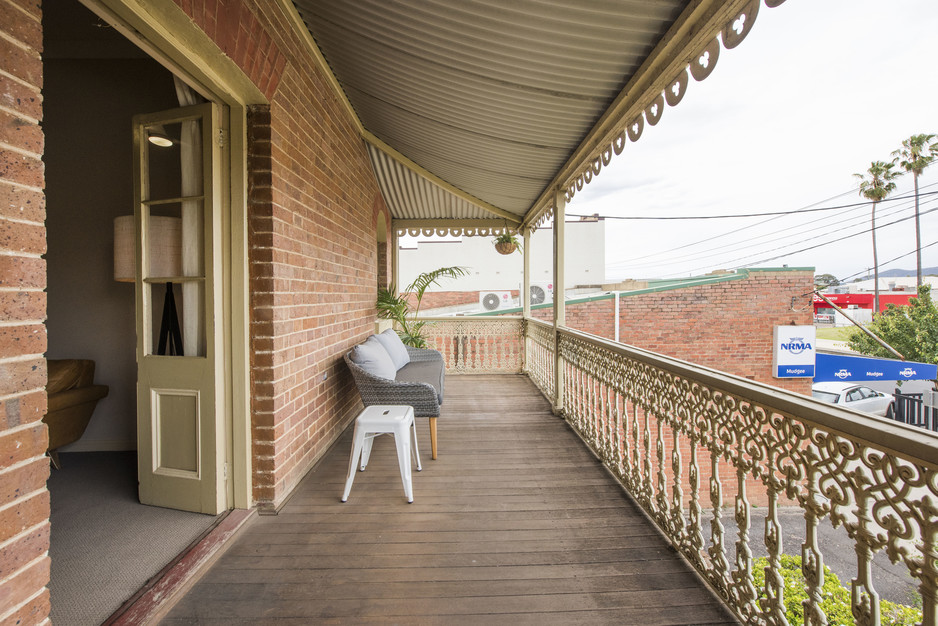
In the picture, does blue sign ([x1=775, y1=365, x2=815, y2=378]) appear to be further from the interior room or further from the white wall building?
the interior room

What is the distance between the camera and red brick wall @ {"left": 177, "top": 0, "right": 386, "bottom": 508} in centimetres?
226

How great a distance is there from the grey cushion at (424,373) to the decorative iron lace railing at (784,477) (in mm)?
1764

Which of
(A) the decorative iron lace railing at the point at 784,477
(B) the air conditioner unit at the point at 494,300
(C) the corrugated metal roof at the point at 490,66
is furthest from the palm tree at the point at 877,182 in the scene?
(B) the air conditioner unit at the point at 494,300

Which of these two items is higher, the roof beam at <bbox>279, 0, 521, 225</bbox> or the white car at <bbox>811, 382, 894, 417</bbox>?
the roof beam at <bbox>279, 0, 521, 225</bbox>

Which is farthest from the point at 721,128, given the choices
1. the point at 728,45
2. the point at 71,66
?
the point at 71,66

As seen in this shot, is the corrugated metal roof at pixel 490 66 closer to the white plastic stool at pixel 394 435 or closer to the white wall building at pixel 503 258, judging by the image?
the white plastic stool at pixel 394 435

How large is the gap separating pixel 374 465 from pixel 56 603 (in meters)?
1.84

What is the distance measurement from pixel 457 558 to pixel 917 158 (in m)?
8.30

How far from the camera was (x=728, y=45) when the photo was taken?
1.69 m

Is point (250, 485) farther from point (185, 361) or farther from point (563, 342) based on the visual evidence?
point (563, 342)

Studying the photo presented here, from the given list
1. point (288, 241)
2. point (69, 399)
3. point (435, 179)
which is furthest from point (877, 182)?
point (69, 399)

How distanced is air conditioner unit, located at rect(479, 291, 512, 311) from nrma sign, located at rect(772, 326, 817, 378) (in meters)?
10.2

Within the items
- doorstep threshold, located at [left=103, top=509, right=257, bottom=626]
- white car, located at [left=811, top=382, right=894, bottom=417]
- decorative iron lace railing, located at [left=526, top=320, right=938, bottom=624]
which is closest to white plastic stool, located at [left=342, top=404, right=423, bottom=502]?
doorstep threshold, located at [left=103, top=509, right=257, bottom=626]

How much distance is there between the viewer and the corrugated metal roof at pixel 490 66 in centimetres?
196
